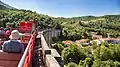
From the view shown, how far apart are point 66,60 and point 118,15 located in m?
133

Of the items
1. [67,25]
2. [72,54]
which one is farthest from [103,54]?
[67,25]

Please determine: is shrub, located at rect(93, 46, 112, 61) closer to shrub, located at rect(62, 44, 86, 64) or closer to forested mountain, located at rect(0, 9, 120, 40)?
shrub, located at rect(62, 44, 86, 64)

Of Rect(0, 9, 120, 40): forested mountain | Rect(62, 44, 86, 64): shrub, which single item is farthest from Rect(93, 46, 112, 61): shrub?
Rect(0, 9, 120, 40): forested mountain

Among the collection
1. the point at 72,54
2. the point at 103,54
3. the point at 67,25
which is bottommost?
the point at 103,54

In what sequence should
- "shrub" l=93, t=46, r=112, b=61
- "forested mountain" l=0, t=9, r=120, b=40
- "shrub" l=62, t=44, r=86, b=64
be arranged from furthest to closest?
1. "shrub" l=93, t=46, r=112, b=61
2. "forested mountain" l=0, t=9, r=120, b=40
3. "shrub" l=62, t=44, r=86, b=64

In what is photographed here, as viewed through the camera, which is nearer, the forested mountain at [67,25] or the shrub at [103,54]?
the forested mountain at [67,25]

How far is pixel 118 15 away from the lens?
185 m

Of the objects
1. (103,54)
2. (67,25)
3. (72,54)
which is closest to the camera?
(72,54)

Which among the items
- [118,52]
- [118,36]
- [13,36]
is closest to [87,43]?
[118,52]

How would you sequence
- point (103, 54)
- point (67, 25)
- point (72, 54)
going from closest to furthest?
point (72, 54) < point (103, 54) < point (67, 25)

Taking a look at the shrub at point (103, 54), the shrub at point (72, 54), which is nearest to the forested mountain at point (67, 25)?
the shrub at point (72, 54)

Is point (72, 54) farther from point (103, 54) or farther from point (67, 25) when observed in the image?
point (67, 25)

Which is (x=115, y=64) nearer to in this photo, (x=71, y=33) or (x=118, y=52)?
(x=118, y=52)

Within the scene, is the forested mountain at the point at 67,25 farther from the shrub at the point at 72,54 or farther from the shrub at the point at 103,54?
the shrub at the point at 103,54
